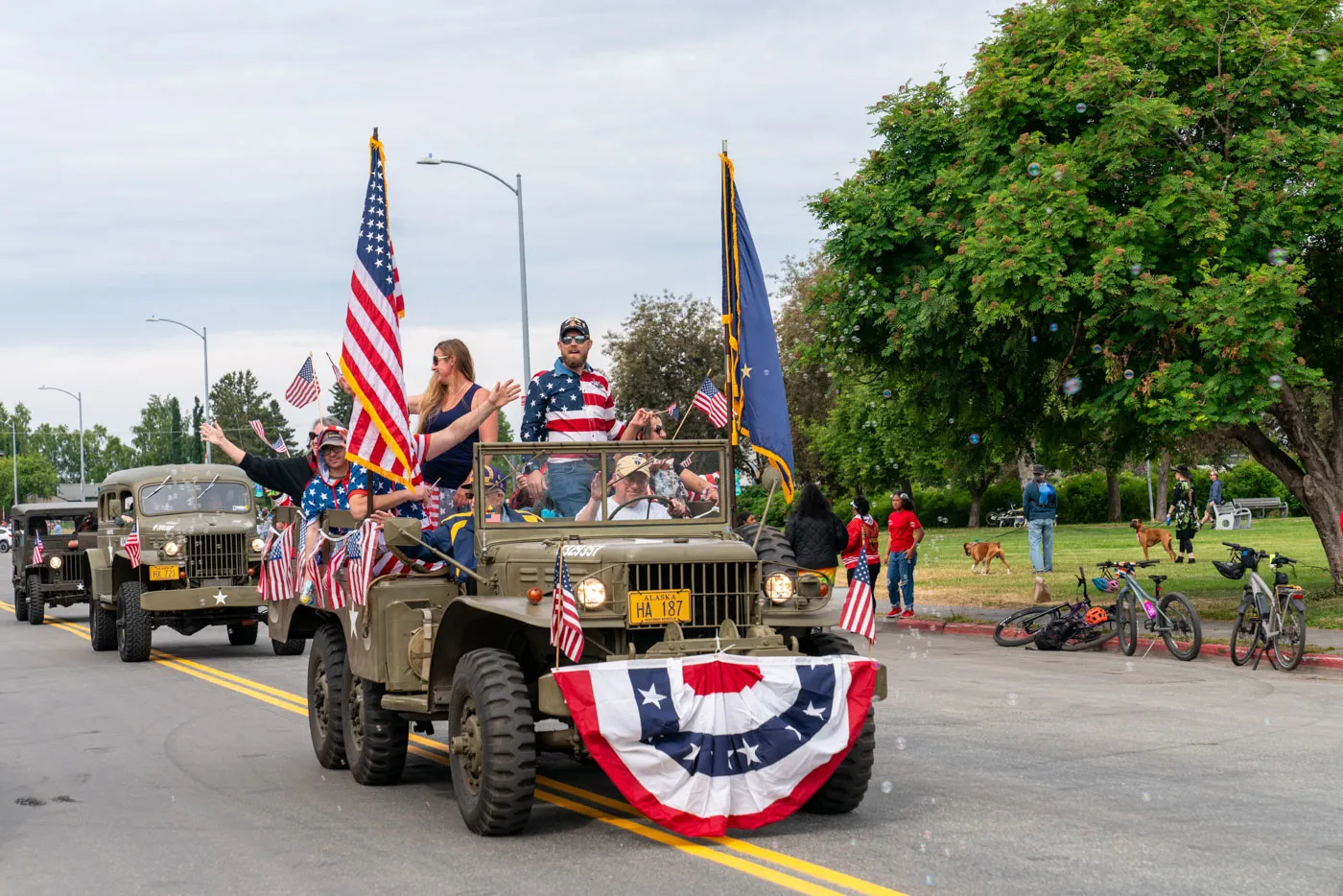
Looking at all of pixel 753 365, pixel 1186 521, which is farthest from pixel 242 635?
pixel 1186 521

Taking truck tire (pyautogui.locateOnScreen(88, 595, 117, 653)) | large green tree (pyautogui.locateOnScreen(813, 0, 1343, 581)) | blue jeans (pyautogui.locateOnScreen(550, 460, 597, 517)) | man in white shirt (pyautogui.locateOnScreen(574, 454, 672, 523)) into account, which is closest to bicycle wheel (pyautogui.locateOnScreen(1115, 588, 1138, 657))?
large green tree (pyautogui.locateOnScreen(813, 0, 1343, 581))

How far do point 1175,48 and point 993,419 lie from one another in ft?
18.7

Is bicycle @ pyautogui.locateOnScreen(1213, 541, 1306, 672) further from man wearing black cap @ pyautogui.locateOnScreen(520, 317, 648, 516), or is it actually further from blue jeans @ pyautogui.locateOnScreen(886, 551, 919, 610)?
man wearing black cap @ pyautogui.locateOnScreen(520, 317, 648, 516)

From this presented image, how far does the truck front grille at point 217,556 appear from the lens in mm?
19203

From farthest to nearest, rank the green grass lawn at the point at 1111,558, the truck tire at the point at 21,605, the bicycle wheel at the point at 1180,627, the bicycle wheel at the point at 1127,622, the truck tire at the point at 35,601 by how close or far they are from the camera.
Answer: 1. the truck tire at the point at 21,605
2. the truck tire at the point at 35,601
3. the green grass lawn at the point at 1111,558
4. the bicycle wheel at the point at 1127,622
5. the bicycle wheel at the point at 1180,627

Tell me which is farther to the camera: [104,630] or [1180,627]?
[104,630]

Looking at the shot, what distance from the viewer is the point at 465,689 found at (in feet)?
24.7

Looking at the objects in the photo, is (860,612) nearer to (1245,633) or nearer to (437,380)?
(437,380)

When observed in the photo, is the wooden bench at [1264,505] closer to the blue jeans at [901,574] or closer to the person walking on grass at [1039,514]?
the person walking on grass at [1039,514]

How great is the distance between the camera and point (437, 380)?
9.31m

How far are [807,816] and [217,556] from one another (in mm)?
13337

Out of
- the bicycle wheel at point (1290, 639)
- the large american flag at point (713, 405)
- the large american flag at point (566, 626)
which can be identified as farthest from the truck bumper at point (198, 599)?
the large american flag at point (566, 626)

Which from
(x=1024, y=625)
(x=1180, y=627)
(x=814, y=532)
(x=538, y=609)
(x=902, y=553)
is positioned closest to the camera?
(x=538, y=609)

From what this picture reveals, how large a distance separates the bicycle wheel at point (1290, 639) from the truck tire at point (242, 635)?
494 inches
